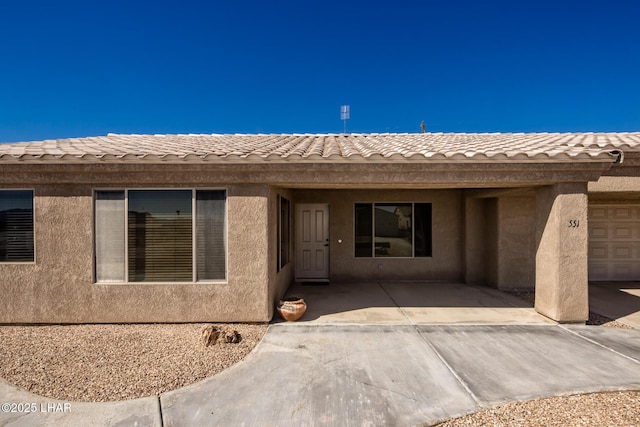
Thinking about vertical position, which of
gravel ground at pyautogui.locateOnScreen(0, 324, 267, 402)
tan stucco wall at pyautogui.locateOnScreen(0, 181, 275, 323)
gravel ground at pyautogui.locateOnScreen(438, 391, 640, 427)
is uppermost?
tan stucco wall at pyautogui.locateOnScreen(0, 181, 275, 323)

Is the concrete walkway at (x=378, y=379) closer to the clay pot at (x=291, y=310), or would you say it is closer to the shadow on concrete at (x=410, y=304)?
the clay pot at (x=291, y=310)

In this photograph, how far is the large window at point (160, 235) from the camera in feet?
20.3

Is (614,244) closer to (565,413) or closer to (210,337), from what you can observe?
(565,413)

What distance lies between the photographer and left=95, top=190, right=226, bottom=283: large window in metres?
6.20

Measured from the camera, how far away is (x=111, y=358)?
186 inches

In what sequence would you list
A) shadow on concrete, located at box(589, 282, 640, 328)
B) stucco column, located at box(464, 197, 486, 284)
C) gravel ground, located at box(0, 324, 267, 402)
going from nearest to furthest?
gravel ground, located at box(0, 324, 267, 402) < shadow on concrete, located at box(589, 282, 640, 328) < stucco column, located at box(464, 197, 486, 284)

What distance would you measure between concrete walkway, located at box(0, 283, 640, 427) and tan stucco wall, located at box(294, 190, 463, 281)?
123 inches

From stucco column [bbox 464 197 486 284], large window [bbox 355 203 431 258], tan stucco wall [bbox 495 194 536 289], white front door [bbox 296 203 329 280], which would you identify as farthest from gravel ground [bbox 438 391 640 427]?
white front door [bbox 296 203 329 280]

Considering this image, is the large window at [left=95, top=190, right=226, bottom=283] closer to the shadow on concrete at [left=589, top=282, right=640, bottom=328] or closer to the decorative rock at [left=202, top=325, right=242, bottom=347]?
the decorative rock at [left=202, top=325, right=242, bottom=347]

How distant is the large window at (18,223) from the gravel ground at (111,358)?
1.44 metres

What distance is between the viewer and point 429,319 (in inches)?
257

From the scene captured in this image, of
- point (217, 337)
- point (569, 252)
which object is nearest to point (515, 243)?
point (569, 252)

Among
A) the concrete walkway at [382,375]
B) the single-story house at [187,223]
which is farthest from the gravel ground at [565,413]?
the single-story house at [187,223]

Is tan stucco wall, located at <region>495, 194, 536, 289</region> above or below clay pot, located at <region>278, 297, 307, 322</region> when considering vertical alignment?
above
